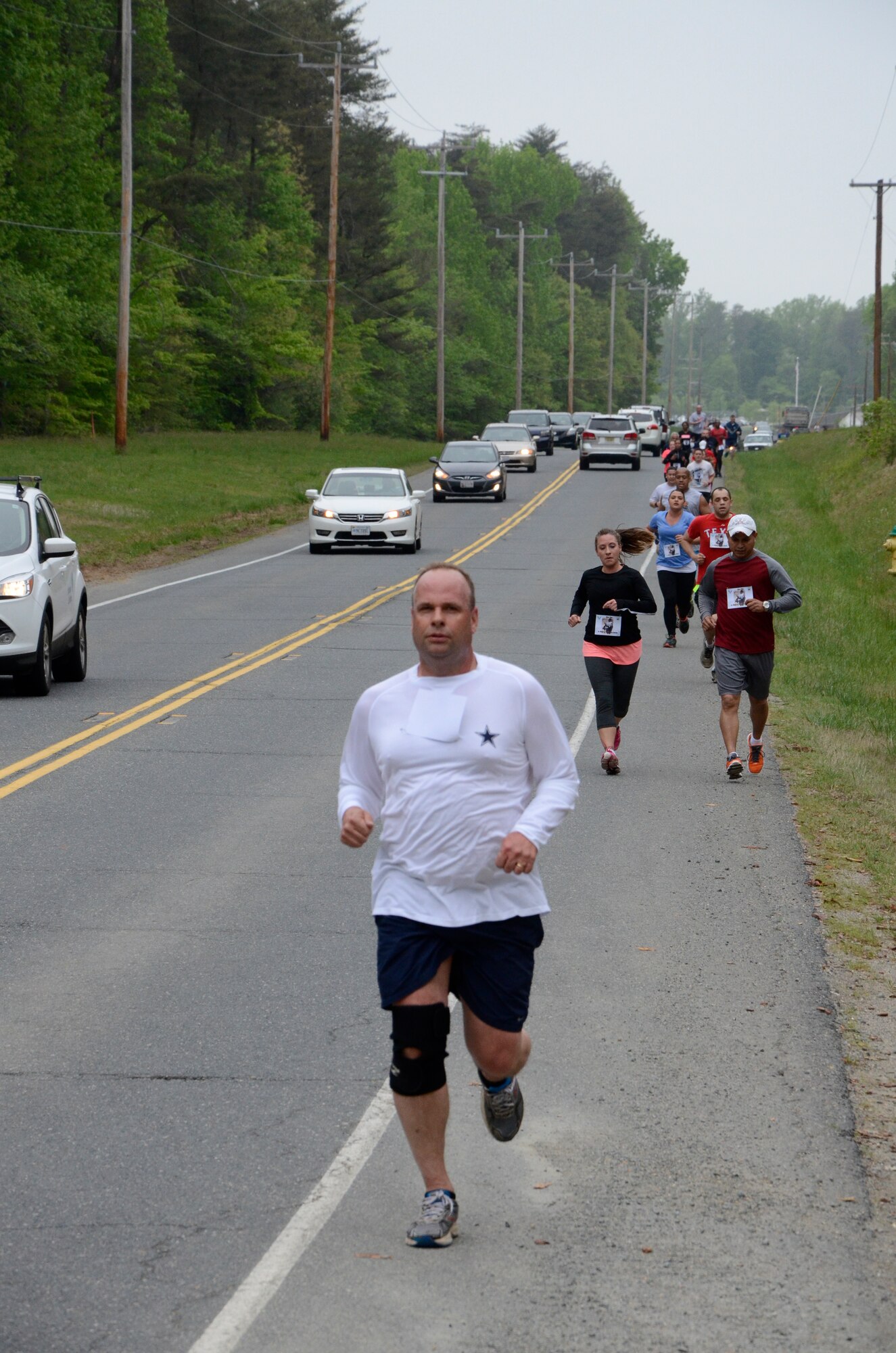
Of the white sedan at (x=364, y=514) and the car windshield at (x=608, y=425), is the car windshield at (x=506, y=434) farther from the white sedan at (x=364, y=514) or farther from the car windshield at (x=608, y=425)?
the white sedan at (x=364, y=514)

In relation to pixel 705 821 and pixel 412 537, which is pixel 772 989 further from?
pixel 412 537

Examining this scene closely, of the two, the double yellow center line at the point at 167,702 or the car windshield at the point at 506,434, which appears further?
the car windshield at the point at 506,434

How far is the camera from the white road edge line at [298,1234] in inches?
168

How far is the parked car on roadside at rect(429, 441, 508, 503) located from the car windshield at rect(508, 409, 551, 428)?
1010 inches

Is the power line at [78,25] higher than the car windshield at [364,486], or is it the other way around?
the power line at [78,25]

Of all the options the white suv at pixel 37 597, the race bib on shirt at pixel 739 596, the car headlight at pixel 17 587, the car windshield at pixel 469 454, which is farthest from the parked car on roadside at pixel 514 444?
the race bib on shirt at pixel 739 596

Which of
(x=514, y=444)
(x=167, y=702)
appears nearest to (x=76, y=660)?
(x=167, y=702)

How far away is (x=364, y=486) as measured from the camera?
33.2m

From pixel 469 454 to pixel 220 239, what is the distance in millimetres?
28437

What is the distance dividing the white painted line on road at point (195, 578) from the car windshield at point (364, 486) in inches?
55.8

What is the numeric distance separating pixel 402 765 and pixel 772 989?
3.13 metres

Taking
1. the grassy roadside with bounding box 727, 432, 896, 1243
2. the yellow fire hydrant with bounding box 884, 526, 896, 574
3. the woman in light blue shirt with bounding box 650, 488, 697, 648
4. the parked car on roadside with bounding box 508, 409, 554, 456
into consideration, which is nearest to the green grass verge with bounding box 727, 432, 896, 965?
the grassy roadside with bounding box 727, 432, 896, 1243

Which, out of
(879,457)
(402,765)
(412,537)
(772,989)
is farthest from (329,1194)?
(879,457)

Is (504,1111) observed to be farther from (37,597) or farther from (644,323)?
(644,323)
